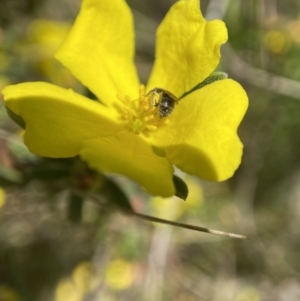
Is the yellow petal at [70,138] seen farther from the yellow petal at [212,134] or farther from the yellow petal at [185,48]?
the yellow petal at [185,48]

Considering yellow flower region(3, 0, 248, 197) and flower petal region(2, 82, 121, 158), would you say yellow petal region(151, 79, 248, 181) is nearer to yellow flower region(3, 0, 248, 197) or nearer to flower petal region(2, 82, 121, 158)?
yellow flower region(3, 0, 248, 197)

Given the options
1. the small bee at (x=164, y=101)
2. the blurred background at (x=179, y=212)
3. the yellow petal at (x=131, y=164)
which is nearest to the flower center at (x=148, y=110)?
the small bee at (x=164, y=101)

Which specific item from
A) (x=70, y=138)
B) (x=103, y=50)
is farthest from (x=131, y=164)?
(x=103, y=50)

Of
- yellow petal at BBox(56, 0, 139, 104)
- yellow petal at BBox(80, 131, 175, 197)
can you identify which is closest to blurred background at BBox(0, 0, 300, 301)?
yellow petal at BBox(56, 0, 139, 104)

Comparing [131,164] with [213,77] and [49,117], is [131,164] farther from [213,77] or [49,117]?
[213,77]

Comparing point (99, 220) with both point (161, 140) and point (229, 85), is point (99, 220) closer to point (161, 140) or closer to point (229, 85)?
point (161, 140)

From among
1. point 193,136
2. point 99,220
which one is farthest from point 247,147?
point 193,136
